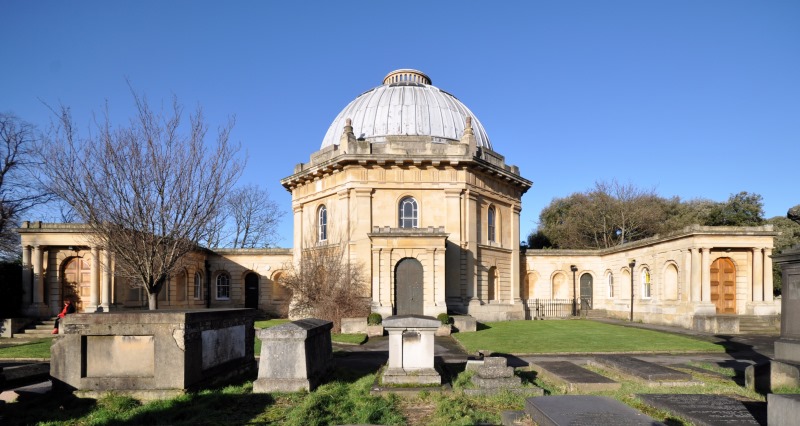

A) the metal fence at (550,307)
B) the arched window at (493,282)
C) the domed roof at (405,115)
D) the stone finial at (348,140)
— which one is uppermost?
the domed roof at (405,115)

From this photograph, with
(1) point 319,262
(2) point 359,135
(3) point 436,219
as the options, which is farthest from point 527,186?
(1) point 319,262

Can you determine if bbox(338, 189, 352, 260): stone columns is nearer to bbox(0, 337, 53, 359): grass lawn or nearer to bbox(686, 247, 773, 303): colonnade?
bbox(0, 337, 53, 359): grass lawn

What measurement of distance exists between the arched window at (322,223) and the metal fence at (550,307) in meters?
13.8

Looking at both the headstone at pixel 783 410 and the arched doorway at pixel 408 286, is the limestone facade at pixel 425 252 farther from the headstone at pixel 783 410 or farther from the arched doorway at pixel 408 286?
the headstone at pixel 783 410

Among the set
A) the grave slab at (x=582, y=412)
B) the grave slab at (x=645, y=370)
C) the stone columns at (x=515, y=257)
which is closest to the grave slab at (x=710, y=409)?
the grave slab at (x=582, y=412)

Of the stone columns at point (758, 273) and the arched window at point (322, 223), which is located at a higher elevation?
the arched window at point (322, 223)

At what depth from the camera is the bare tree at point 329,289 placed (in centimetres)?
2033

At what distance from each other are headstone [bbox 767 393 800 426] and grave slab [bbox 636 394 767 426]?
749mm

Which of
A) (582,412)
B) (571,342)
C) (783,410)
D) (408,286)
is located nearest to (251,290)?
(408,286)

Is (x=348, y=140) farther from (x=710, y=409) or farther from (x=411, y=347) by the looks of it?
(x=710, y=409)

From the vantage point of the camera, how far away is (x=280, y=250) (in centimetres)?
3203

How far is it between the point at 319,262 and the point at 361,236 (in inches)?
141

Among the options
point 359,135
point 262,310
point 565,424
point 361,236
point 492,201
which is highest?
point 359,135

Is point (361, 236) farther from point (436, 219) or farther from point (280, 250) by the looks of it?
point (280, 250)
